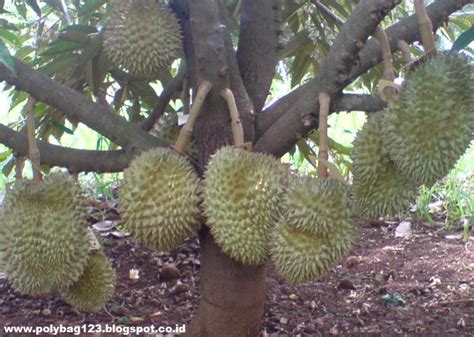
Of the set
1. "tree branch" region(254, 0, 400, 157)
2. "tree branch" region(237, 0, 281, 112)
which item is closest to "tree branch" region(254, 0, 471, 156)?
"tree branch" region(254, 0, 400, 157)

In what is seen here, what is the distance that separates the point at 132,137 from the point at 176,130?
0.15m

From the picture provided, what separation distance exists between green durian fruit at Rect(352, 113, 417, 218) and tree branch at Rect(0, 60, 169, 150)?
1.73 ft

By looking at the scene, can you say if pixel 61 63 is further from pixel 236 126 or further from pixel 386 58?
pixel 386 58

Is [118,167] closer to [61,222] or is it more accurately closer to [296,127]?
[61,222]

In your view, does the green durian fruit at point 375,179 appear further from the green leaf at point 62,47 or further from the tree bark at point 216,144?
the green leaf at point 62,47

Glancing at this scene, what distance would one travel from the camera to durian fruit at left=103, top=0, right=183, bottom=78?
1477 millimetres

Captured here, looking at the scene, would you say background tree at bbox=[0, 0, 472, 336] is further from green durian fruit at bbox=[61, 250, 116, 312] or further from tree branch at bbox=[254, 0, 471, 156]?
green durian fruit at bbox=[61, 250, 116, 312]

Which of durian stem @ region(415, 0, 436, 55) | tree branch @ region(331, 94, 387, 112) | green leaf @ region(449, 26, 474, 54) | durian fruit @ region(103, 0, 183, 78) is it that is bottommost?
tree branch @ region(331, 94, 387, 112)

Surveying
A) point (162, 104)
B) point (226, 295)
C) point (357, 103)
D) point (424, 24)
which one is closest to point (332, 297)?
point (226, 295)

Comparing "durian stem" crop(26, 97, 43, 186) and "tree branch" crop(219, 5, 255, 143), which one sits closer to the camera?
"durian stem" crop(26, 97, 43, 186)

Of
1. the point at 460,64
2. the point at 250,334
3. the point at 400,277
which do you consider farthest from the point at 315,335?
the point at 460,64

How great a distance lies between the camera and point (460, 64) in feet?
3.87

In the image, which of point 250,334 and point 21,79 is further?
point 250,334

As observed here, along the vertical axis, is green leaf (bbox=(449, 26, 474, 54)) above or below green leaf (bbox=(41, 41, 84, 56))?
below
